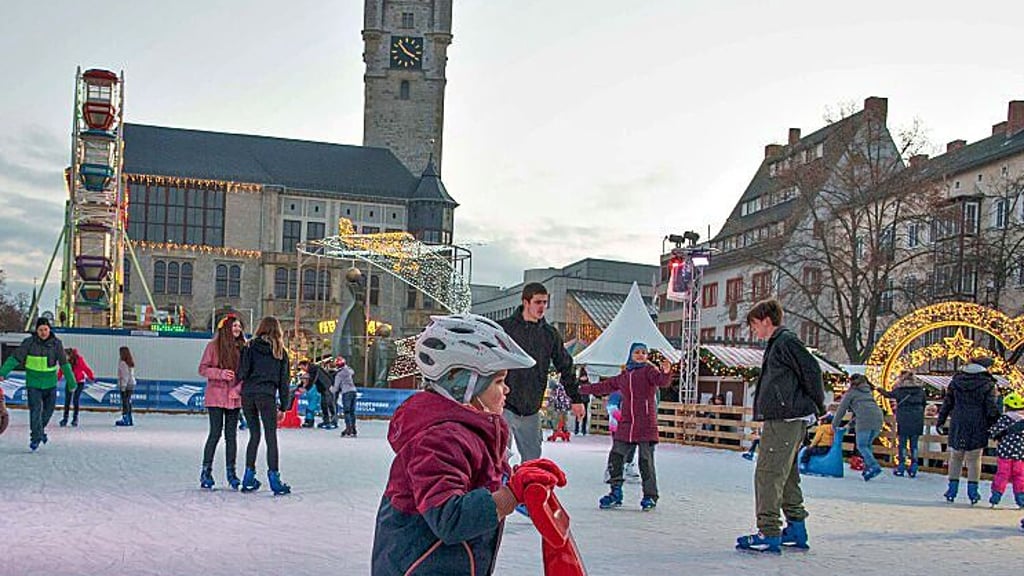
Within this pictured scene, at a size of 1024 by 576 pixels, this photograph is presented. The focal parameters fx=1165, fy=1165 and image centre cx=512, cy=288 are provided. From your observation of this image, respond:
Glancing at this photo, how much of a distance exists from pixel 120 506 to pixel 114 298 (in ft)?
98.5

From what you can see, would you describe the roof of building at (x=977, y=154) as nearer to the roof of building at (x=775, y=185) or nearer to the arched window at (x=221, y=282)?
the roof of building at (x=775, y=185)

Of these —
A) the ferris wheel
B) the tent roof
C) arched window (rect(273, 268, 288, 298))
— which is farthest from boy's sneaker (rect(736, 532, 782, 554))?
arched window (rect(273, 268, 288, 298))

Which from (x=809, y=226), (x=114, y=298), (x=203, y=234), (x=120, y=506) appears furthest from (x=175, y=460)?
(x=203, y=234)

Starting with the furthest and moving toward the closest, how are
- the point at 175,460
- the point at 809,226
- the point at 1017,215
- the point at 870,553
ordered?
the point at 809,226 < the point at 1017,215 < the point at 175,460 < the point at 870,553

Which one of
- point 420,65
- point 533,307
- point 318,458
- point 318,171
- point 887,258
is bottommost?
point 318,458

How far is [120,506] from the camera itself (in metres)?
9.05

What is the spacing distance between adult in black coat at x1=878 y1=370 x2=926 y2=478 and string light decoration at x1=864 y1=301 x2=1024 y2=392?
4.55 ft

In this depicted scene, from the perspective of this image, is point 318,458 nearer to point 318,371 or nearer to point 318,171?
point 318,371

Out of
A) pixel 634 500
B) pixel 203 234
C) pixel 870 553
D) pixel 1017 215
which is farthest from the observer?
pixel 203 234

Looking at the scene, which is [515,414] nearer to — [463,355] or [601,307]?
[463,355]

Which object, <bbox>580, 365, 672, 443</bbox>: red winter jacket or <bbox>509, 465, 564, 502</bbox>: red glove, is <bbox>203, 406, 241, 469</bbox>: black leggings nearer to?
<bbox>580, 365, 672, 443</bbox>: red winter jacket

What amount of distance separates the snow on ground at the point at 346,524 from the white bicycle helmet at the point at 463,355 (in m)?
3.62

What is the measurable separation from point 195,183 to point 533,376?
69514mm

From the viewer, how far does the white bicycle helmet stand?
3.06 m
